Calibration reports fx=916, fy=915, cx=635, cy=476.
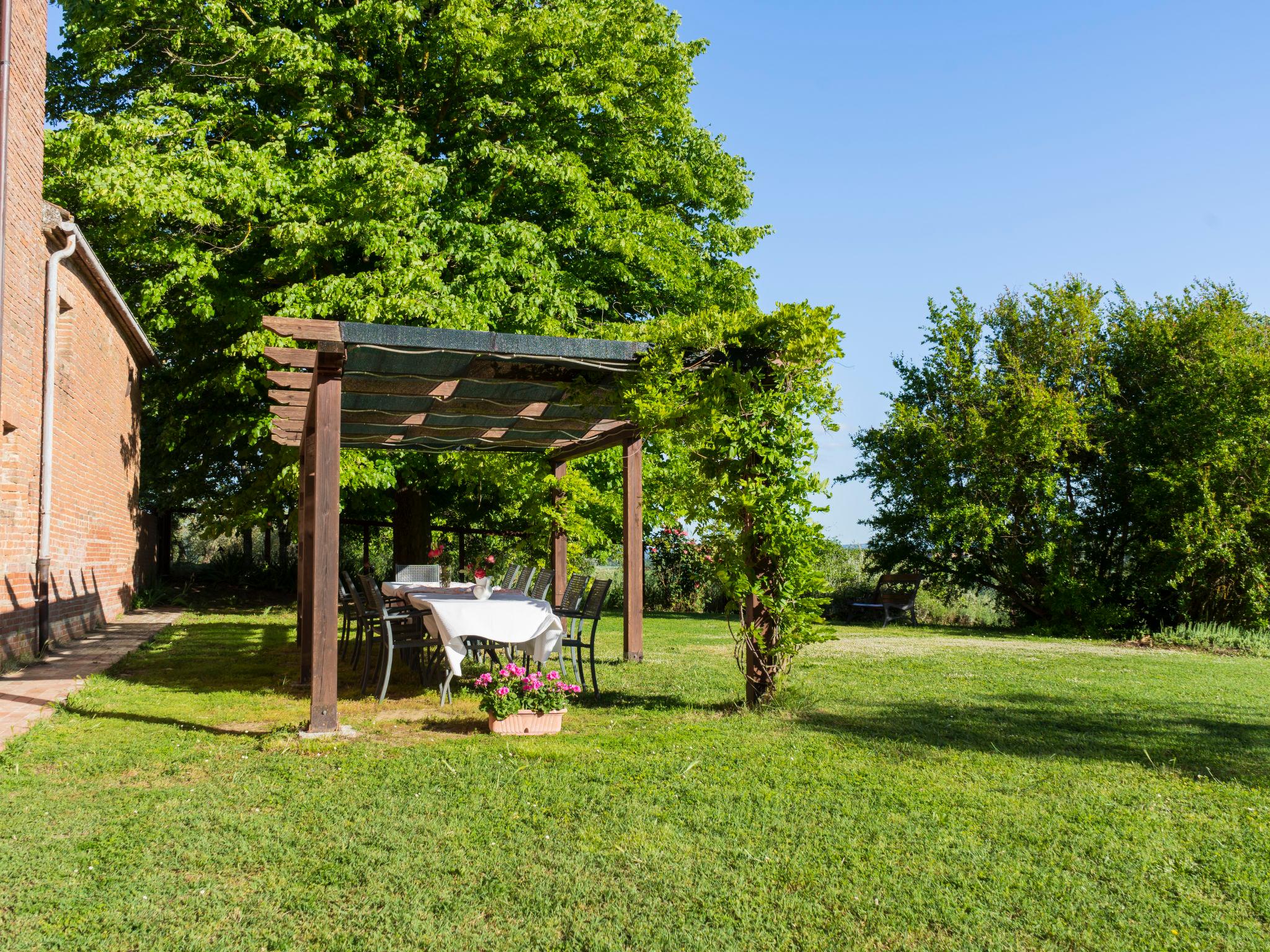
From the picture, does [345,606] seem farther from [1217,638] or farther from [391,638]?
[1217,638]

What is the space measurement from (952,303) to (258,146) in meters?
12.4

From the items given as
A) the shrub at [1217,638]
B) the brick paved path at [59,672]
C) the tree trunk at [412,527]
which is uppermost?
the tree trunk at [412,527]

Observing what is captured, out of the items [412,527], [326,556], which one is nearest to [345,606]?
[326,556]

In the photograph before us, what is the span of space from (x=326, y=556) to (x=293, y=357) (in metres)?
1.42

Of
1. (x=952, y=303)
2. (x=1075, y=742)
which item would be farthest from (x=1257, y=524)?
(x=1075, y=742)

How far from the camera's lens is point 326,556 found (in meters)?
6.03

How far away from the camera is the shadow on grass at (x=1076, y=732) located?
17.7 feet

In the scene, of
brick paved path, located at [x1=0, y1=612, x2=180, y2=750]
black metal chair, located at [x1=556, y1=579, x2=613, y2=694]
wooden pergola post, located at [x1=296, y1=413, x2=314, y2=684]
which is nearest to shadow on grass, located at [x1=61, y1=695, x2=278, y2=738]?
brick paved path, located at [x1=0, y1=612, x2=180, y2=750]

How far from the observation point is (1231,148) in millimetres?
8594

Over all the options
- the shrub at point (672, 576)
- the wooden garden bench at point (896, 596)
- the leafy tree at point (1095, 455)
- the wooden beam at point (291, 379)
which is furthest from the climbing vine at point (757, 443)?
the wooden garden bench at point (896, 596)

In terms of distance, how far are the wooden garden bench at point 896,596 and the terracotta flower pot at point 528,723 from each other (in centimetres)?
1226

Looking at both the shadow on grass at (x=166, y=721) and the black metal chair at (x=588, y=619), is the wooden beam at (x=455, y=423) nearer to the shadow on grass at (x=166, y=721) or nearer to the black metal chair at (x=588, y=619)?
the black metal chair at (x=588, y=619)

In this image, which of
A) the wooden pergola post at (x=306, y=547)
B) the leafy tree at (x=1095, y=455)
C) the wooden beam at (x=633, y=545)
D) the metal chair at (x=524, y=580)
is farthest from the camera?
the leafy tree at (x=1095, y=455)

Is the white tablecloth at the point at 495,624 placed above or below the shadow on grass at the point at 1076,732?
above
